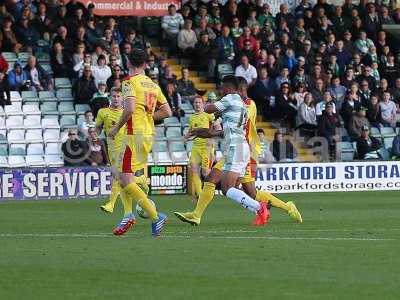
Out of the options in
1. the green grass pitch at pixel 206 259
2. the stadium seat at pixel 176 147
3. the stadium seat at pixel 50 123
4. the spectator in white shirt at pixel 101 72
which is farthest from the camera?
the stadium seat at pixel 176 147

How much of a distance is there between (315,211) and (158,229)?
7454mm

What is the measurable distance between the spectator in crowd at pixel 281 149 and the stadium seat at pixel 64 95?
513cm

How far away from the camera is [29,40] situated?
31.7m

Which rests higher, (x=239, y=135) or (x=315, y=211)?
(x=239, y=135)

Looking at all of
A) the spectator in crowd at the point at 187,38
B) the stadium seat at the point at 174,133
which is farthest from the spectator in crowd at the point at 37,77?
the spectator in crowd at the point at 187,38

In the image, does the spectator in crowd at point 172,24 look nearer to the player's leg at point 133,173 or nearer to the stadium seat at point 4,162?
the stadium seat at point 4,162

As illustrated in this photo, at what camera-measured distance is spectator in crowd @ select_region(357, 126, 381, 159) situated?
33.6 m

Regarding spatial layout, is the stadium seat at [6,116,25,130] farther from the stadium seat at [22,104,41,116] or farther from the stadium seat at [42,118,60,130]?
the stadium seat at [42,118,60,130]

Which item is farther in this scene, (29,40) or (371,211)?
(29,40)

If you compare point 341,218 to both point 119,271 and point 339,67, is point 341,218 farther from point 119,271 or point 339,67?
point 339,67

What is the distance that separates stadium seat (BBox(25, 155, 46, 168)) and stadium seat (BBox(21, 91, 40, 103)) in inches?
65.0

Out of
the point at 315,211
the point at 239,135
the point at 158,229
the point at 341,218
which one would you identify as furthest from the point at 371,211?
the point at 158,229

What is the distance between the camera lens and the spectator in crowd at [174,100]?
105 feet

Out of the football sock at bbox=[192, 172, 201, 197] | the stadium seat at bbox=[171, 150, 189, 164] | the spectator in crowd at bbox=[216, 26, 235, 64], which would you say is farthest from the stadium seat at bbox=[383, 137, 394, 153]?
the football sock at bbox=[192, 172, 201, 197]
